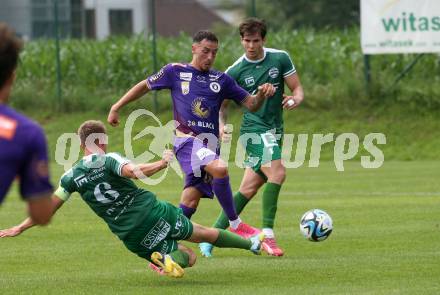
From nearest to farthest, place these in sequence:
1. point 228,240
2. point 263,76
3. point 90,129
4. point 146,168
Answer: point 146,168 < point 90,129 < point 228,240 < point 263,76

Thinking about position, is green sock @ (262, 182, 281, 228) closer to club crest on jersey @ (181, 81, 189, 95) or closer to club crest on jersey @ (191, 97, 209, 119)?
club crest on jersey @ (191, 97, 209, 119)

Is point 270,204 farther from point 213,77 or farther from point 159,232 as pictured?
point 159,232

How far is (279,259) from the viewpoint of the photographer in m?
9.82

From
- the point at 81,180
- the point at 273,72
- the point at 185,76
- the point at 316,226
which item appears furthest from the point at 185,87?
the point at 81,180

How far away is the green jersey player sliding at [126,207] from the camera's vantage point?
8.27 m

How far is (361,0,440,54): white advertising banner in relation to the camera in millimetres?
25125

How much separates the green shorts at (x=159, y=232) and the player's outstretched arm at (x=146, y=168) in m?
0.68

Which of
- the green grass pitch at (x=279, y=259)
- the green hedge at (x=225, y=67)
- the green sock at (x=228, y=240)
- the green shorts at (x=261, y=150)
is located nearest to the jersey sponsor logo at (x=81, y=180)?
the green grass pitch at (x=279, y=259)

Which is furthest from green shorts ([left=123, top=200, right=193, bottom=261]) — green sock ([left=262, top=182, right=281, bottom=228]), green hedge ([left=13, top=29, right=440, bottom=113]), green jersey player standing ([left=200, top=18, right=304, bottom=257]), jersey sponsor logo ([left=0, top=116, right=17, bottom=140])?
green hedge ([left=13, top=29, right=440, bottom=113])

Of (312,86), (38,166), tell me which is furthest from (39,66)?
(38,166)

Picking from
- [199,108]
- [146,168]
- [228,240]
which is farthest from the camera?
[199,108]

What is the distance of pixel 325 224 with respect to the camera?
10.1 metres

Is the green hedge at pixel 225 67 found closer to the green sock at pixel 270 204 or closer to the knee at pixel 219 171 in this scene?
the green sock at pixel 270 204

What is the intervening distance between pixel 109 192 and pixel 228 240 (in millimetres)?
1196
